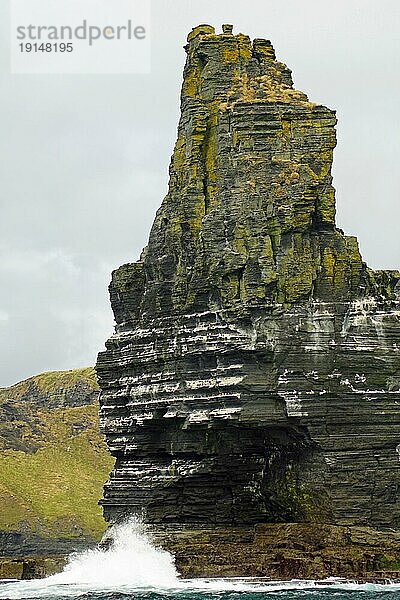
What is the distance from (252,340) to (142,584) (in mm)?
15854

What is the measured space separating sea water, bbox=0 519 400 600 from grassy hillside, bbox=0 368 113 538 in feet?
187

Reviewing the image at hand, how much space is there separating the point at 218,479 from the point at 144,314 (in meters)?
12.5

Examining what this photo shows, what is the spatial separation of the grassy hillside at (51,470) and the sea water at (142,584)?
187ft

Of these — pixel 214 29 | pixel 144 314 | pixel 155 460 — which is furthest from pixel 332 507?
pixel 214 29

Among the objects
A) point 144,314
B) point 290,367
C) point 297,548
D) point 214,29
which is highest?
point 214,29

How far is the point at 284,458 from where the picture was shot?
7200 centimetres

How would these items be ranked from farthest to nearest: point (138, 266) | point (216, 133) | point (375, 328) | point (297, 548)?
1. point (138, 266)
2. point (216, 133)
3. point (375, 328)
4. point (297, 548)

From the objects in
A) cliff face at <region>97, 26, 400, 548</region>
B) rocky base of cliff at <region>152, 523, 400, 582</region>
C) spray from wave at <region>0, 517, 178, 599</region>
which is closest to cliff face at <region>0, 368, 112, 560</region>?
spray from wave at <region>0, 517, 178, 599</region>

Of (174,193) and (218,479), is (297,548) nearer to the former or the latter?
(218,479)

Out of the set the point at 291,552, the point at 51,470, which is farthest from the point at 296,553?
the point at 51,470

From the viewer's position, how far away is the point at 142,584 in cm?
6531

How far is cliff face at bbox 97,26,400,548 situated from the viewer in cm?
6831

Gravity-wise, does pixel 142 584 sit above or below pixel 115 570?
below

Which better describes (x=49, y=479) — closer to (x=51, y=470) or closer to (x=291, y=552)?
(x=51, y=470)
